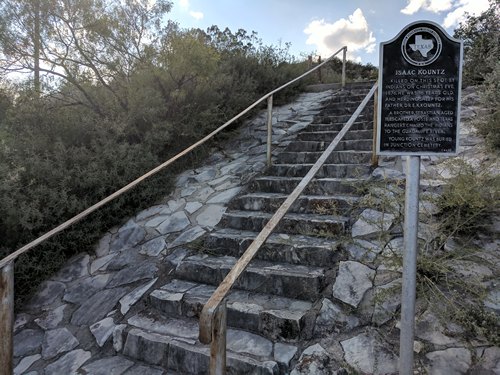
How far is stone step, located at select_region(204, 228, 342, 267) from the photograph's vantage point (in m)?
2.80

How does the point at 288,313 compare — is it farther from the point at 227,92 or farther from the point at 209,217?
the point at 227,92

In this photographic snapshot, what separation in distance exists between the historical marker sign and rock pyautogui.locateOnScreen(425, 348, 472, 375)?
3.56 ft

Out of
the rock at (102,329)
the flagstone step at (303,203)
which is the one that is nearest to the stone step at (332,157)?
the flagstone step at (303,203)

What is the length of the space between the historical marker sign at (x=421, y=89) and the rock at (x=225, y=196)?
2.45 metres

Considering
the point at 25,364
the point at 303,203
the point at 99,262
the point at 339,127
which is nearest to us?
the point at 25,364

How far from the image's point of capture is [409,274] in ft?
5.85

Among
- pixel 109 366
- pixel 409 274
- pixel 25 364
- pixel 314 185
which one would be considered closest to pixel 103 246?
pixel 25 364

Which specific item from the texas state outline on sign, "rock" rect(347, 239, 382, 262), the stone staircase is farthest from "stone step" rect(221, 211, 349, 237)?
the texas state outline on sign

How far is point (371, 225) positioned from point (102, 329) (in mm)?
2286

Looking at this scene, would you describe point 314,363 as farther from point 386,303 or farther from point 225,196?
point 225,196

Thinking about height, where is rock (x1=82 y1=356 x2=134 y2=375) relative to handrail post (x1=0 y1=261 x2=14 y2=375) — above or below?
below

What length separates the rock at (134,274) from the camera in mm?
3260

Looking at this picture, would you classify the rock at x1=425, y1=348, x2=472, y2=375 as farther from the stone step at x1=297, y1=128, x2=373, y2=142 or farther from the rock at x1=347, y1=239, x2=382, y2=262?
the stone step at x1=297, y1=128, x2=373, y2=142

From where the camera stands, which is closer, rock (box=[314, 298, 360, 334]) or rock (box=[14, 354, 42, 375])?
rock (box=[314, 298, 360, 334])
